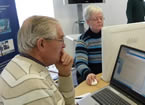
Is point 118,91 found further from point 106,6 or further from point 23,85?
point 106,6

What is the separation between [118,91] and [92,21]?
85 centimetres

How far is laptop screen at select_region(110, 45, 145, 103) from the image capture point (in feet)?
3.36

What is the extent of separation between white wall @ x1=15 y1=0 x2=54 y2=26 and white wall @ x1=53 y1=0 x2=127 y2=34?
16 cm

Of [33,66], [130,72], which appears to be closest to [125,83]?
[130,72]

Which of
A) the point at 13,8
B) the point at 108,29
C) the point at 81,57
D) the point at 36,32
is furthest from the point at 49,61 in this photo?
the point at 13,8

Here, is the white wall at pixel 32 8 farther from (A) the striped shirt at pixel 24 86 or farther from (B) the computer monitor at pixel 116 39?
(A) the striped shirt at pixel 24 86

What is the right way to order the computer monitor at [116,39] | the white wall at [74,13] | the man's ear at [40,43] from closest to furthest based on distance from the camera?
the man's ear at [40,43]
the computer monitor at [116,39]
the white wall at [74,13]

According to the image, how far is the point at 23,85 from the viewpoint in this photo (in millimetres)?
714

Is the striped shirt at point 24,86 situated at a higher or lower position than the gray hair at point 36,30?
lower

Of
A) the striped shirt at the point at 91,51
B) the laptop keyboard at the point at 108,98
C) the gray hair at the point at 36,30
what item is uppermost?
the gray hair at the point at 36,30

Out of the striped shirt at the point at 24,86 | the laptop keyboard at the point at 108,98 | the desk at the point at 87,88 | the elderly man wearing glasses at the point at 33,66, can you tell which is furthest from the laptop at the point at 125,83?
the striped shirt at the point at 24,86

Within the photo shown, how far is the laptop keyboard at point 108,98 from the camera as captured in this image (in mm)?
1053

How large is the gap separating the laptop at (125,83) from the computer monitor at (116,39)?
80mm

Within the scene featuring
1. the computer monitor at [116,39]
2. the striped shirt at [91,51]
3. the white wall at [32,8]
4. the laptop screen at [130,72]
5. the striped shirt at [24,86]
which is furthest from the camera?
the white wall at [32,8]
